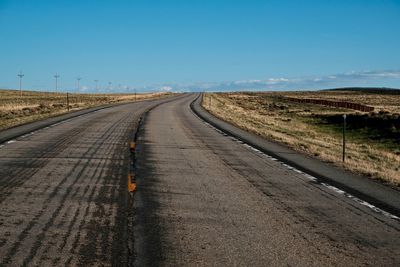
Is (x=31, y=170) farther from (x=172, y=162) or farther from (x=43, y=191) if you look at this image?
(x=172, y=162)

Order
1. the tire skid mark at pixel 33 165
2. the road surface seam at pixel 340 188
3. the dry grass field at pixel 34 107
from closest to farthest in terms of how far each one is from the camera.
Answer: the road surface seam at pixel 340 188 → the tire skid mark at pixel 33 165 → the dry grass field at pixel 34 107

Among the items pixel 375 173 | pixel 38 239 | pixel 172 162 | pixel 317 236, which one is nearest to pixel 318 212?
pixel 317 236

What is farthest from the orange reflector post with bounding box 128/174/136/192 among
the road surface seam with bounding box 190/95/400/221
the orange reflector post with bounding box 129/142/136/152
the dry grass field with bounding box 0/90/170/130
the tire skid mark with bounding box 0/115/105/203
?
the dry grass field with bounding box 0/90/170/130

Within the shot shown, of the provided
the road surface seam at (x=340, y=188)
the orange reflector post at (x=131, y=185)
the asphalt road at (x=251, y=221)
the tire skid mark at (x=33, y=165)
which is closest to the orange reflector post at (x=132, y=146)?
the tire skid mark at (x=33, y=165)

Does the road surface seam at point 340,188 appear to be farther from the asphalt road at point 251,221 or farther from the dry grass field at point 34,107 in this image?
the dry grass field at point 34,107

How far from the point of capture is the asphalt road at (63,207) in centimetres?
560

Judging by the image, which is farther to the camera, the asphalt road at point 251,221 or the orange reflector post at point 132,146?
the orange reflector post at point 132,146

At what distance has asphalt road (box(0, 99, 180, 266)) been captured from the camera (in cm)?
560

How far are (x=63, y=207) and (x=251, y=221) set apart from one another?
2.64 metres

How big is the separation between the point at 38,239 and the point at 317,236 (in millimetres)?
3206

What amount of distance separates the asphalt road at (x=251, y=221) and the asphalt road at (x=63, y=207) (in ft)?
1.13

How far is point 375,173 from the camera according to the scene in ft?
39.7

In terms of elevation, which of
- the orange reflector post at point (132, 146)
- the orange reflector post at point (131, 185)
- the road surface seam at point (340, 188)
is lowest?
the road surface seam at point (340, 188)

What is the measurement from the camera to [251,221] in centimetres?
715
